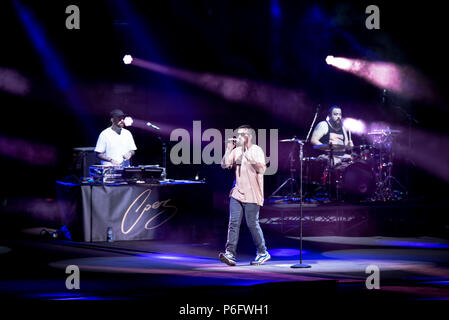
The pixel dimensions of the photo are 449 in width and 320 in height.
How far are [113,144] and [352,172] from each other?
4.72 metres

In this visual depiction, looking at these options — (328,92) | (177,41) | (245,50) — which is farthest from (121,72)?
(328,92)

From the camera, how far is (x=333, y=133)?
44.1 ft

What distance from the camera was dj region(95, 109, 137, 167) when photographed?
1114cm

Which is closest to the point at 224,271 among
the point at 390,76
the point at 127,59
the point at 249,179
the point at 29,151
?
the point at 249,179

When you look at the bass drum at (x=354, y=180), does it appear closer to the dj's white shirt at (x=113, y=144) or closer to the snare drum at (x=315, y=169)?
the snare drum at (x=315, y=169)

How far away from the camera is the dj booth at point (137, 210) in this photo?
34.4 feet

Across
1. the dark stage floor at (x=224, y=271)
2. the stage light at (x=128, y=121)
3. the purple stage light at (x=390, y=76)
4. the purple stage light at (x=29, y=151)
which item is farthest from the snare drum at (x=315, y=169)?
Result: the purple stage light at (x=29, y=151)

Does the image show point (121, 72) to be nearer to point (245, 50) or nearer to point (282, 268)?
point (245, 50)

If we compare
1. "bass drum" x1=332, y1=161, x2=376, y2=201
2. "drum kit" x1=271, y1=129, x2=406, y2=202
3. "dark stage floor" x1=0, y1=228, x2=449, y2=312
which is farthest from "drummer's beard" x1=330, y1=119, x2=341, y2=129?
"dark stage floor" x1=0, y1=228, x2=449, y2=312

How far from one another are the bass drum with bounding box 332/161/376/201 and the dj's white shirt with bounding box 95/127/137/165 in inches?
167

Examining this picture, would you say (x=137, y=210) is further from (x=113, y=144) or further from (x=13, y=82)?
(x=13, y=82)

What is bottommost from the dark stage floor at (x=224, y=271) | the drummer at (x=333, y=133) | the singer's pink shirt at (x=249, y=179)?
the dark stage floor at (x=224, y=271)

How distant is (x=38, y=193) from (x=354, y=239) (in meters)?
7.05

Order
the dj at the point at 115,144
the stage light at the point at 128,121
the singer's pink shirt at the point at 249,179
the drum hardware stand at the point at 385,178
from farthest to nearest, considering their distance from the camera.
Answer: the drum hardware stand at the point at 385,178 < the dj at the point at 115,144 < the stage light at the point at 128,121 < the singer's pink shirt at the point at 249,179
